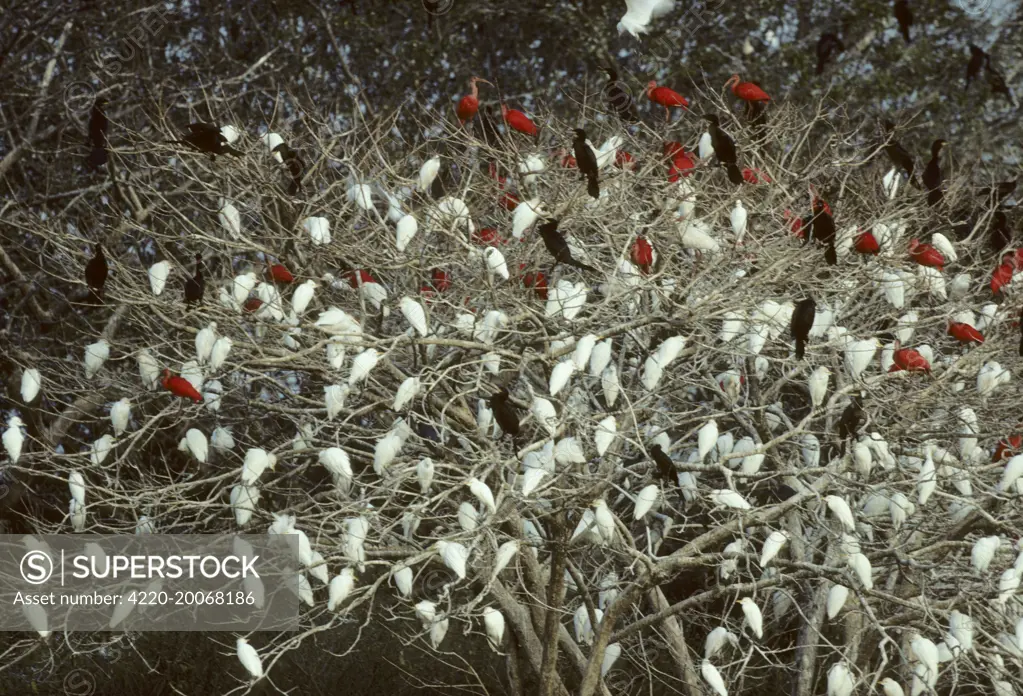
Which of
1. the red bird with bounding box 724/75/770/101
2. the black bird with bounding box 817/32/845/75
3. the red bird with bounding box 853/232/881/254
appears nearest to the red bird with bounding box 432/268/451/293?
the red bird with bounding box 724/75/770/101

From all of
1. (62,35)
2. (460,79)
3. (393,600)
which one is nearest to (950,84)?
(460,79)

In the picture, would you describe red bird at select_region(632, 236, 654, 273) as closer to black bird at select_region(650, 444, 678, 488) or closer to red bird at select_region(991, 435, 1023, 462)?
black bird at select_region(650, 444, 678, 488)

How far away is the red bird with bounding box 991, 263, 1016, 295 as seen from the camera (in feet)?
16.2

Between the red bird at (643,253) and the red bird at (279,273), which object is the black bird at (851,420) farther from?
the red bird at (279,273)

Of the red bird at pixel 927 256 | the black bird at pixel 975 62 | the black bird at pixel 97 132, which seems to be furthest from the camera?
the black bird at pixel 975 62

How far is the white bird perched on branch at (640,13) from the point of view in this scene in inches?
276

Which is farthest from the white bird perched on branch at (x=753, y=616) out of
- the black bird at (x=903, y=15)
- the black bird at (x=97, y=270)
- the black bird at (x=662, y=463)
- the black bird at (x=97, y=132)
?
the black bird at (x=903, y=15)

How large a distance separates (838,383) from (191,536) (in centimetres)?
247

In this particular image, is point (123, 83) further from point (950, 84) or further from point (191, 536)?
point (950, 84)

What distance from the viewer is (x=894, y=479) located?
5047 mm

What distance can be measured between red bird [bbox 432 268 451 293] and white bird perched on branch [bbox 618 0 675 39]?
215 centimetres

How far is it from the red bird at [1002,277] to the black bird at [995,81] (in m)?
2.94

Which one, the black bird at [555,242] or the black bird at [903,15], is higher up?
the black bird at [903,15]

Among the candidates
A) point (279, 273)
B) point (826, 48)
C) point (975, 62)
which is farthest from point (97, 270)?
point (975, 62)
